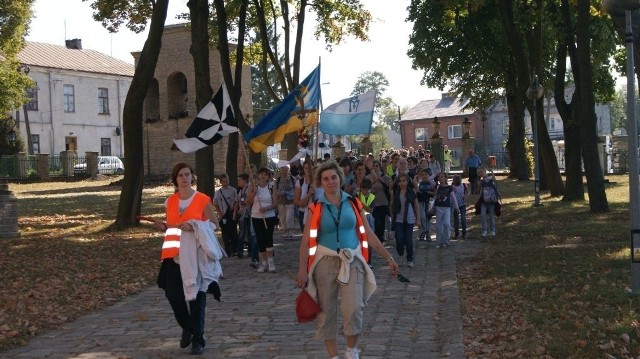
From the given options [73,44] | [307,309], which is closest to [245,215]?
[307,309]

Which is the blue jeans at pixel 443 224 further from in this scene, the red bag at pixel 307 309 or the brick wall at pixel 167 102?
the brick wall at pixel 167 102

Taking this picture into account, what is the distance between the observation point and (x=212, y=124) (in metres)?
14.0

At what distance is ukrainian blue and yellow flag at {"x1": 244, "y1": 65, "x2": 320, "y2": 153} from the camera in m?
16.1

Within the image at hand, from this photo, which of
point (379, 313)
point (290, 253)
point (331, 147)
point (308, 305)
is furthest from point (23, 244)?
point (331, 147)

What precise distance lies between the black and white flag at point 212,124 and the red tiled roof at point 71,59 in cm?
5736

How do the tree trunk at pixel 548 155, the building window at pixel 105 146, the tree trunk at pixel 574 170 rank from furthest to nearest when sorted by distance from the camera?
the building window at pixel 105 146 → the tree trunk at pixel 548 155 → the tree trunk at pixel 574 170

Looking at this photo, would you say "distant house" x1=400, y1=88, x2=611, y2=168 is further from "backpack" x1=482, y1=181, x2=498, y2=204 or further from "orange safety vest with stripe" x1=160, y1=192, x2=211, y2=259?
"orange safety vest with stripe" x1=160, y1=192, x2=211, y2=259

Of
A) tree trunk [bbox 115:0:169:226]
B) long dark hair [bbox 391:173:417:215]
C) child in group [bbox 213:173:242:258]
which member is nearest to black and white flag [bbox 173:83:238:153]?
child in group [bbox 213:173:242:258]

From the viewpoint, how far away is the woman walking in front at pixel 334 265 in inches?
291

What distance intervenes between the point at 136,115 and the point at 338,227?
15.0 m

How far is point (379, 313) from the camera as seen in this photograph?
419 inches

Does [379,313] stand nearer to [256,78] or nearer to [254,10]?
[254,10]

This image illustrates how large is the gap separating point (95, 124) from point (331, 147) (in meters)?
27.7

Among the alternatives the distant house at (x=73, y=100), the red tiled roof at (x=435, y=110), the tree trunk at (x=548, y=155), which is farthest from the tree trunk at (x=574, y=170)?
the red tiled roof at (x=435, y=110)
